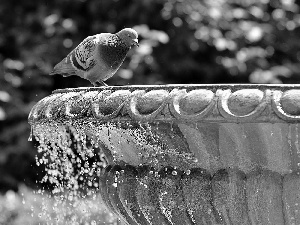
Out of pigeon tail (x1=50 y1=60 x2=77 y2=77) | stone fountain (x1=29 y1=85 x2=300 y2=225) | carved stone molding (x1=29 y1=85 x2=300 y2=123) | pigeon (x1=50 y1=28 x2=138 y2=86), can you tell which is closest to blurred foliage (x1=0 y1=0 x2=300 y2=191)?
pigeon tail (x1=50 y1=60 x2=77 y2=77)

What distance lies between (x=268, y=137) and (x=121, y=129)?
0.50m

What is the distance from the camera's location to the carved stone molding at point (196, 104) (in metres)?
2.21

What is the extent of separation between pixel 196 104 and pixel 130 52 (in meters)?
3.95

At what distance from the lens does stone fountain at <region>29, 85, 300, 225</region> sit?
227cm

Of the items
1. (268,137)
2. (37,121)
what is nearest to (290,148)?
(268,137)

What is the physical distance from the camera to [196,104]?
2.29 m

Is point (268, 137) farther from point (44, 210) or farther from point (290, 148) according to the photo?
point (44, 210)

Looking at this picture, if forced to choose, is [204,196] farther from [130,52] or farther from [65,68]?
[130,52]

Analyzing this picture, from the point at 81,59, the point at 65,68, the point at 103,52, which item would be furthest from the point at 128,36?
the point at 65,68

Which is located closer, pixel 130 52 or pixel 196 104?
pixel 196 104

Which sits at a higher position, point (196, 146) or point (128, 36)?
point (128, 36)

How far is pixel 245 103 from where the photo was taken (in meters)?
2.23

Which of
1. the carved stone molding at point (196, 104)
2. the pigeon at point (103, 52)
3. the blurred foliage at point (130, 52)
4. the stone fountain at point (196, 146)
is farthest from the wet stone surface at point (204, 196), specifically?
the blurred foliage at point (130, 52)

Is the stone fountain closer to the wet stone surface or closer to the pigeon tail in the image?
the wet stone surface
